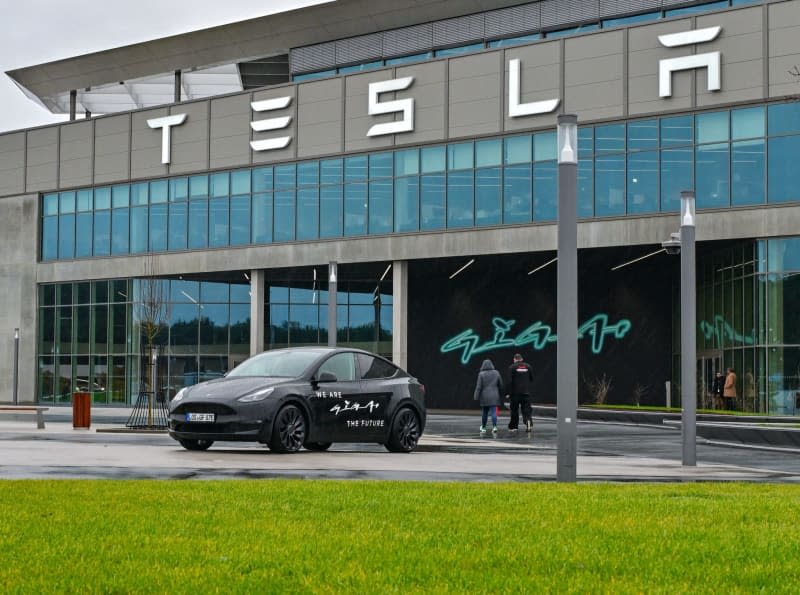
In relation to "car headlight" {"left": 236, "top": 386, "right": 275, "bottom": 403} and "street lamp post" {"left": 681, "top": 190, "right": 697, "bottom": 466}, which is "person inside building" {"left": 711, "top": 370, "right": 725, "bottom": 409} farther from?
"car headlight" {"left": 236, "top": 386, "right": 275, "bottom": 403}

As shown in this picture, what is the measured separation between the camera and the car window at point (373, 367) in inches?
744

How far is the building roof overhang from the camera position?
50.5m

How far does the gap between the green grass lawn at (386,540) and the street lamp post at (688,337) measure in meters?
6.27

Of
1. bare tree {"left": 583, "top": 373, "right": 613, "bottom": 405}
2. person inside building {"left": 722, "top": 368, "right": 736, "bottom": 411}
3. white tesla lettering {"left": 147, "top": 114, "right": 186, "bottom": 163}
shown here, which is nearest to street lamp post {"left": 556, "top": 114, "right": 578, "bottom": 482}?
person inside building {"left": 722, "top": 368, "right": 736, "bottom": 411}

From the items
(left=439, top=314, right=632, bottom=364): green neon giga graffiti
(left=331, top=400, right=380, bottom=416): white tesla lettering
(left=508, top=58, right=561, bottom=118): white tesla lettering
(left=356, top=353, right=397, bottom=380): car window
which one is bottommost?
(left=331, top=400, right=380, bottom=416): white tesla lettering

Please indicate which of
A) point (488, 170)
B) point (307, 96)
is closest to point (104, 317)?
point (307, 96)

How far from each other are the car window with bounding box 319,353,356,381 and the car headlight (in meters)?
1.38

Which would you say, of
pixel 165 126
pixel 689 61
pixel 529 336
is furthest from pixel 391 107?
pixel 689 61

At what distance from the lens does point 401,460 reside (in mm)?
Answer: 16859

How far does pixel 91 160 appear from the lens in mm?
54219

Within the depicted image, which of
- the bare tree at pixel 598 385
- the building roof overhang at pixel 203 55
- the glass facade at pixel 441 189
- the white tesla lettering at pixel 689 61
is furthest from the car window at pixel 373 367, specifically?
the building roof overhang at pixel 203 55

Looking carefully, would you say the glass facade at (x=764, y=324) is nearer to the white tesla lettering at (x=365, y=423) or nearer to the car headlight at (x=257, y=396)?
the white tesla lettering at (x=365, y=423)

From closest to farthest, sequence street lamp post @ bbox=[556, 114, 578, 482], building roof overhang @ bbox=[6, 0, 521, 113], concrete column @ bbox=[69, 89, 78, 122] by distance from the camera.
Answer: street lamp post @ bbox=[556, 114, 578, 482] < building roof overhang @ bbox=[6, 0, 521, 113] < concrete column @ bbox=[69, 89, 78, 122]

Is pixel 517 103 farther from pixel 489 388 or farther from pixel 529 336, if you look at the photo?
pixel 489 388
